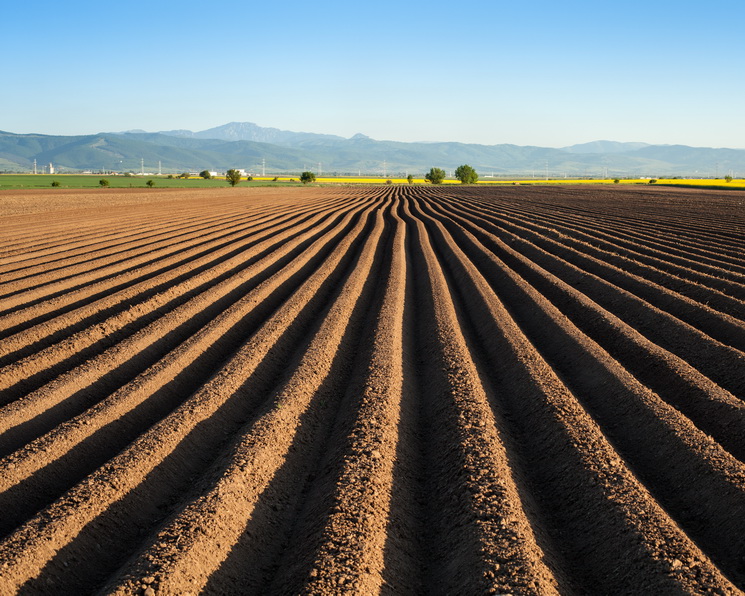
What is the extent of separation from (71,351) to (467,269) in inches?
340

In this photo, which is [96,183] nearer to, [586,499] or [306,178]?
[306,178]

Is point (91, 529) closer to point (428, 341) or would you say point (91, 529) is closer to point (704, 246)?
point (428, 341)

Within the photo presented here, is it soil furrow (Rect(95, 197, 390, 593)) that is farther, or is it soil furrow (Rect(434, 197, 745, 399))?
soil furrow (Rect(434, 197, 745, 399))

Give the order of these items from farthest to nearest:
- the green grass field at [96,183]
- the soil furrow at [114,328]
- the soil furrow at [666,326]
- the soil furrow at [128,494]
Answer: the green grass field at [96,183]
the soil furrow at [666,326]
the soil furrow at [114,328]
the soil furrow at [128,494]

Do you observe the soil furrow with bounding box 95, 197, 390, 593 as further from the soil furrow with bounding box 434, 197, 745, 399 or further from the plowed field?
the soil furrow with bounding box 434, 197, 745, 399

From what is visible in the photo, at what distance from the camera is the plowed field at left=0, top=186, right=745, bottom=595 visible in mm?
3930

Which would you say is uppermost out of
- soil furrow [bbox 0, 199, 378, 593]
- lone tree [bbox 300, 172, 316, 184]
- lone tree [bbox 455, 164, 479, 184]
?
lone tree [bbox 455, 164, 479, 184]

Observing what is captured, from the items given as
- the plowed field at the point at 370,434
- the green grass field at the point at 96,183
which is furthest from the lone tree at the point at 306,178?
the plowed field at the point at 370,434

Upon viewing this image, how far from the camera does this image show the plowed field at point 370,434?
393 cm

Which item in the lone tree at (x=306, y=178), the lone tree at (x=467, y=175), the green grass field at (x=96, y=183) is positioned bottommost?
the green grass field at (x=96, y=183)

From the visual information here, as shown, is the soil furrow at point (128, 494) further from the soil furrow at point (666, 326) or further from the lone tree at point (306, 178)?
the lone tree at point (306, 178)

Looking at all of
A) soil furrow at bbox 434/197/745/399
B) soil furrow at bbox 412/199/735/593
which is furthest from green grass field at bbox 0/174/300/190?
soil furrow at bbox 412/199/735/593

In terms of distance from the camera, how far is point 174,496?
490 cm

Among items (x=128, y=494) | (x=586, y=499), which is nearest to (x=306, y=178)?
(x=128, y=494)
